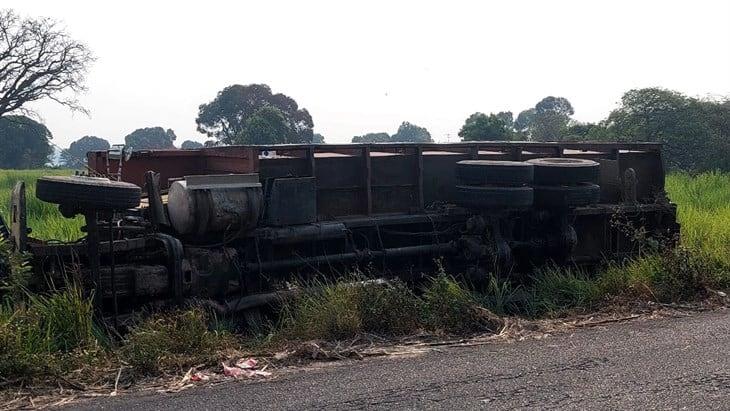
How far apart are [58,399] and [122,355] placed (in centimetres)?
73

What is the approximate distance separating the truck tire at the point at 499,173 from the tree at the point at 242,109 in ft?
114

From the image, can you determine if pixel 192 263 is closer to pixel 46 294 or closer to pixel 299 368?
pixel 46 294

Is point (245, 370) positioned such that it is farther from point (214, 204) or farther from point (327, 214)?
point (327, 214)

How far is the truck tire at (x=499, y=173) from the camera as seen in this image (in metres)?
8.95

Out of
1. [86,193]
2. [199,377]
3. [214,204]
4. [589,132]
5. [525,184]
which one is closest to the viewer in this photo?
[199,377]

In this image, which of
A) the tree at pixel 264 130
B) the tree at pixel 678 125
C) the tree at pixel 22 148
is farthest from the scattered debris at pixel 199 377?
the tree at pixel 22 148

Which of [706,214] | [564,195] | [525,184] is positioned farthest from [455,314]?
[706,214]

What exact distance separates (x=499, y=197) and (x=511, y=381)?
3.93m

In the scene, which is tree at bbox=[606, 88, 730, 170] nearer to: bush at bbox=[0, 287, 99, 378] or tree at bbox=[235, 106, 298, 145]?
tree at bbox=[235, 106, 298, 145]

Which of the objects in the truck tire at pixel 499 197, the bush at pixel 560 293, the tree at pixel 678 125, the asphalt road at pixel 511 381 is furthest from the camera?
the tree at pixel 678 125

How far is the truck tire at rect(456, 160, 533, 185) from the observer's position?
29.4 feet

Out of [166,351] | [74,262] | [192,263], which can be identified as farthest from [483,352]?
[74,262]

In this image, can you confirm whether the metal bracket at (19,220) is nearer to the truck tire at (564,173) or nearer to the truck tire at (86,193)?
the truck tire at (86,193)

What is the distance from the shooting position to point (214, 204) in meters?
7.41
